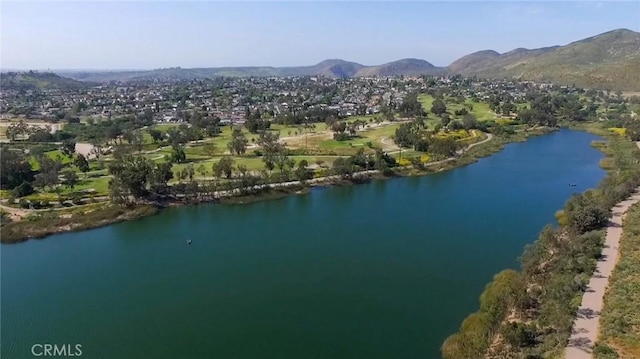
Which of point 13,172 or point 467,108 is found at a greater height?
point 467,108

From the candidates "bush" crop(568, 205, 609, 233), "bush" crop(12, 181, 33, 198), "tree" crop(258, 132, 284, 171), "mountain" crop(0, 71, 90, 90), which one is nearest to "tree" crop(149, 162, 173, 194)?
"tree" crop(258, 132, 284, 171)

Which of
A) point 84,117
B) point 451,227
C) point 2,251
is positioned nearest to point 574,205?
point 451,227

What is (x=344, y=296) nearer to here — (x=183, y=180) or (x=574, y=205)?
(x=574, y=205)

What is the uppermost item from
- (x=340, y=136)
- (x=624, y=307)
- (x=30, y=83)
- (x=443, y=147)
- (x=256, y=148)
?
(x=30, y=83)

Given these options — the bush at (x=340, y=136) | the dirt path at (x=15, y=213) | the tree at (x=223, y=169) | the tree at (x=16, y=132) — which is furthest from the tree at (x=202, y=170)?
the tree at (x=16, y=132)

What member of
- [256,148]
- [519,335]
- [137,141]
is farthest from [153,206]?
[519,335]

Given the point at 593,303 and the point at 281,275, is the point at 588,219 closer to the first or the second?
the point at 593,303

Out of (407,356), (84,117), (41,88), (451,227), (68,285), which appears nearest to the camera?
(407,356)

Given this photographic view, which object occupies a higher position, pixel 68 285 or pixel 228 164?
pixel 228 164
